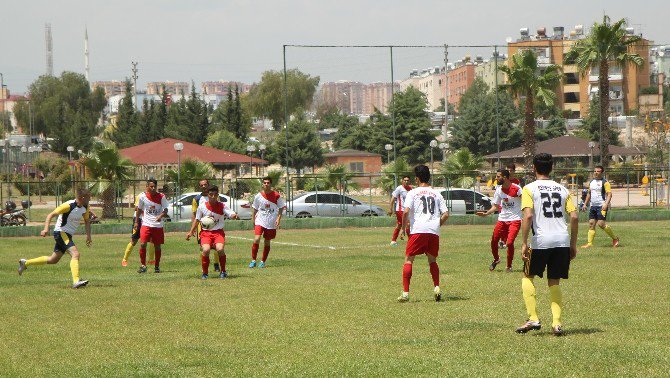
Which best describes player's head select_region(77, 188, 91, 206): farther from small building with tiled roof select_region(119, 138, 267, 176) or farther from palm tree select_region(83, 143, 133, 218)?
small building with tiled roof select_region(119, 138, 267, 176)

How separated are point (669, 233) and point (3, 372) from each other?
27.8 metres

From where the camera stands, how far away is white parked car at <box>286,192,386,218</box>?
49.4m

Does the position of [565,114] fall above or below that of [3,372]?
above

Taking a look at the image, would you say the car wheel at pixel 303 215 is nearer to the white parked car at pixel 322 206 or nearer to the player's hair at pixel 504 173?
the white parked car at pixel 322 206

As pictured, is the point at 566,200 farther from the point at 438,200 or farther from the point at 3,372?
the point at 3,372

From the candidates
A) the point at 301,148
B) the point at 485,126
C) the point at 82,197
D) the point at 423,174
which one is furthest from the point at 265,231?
the point at 485,126

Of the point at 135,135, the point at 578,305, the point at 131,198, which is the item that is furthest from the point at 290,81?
the point at 578,305

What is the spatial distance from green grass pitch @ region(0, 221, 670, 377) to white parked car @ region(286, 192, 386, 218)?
24280 mm

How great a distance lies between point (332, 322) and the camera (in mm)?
13812

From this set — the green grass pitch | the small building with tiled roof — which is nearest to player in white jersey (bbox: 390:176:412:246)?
the green grass pitch

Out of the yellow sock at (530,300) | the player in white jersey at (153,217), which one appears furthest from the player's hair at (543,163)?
the player in white jersey at (153,217)

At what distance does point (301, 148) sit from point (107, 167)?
54.6 metres

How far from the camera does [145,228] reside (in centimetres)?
2330

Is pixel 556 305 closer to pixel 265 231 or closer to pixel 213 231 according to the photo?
pixel 213 231
